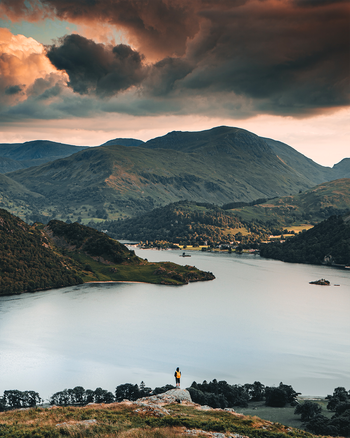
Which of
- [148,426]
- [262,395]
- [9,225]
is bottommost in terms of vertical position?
[262,395]

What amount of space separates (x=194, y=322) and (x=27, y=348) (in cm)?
4400

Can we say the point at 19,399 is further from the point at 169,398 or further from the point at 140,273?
the point at 140,273

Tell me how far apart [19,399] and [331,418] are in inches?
1747

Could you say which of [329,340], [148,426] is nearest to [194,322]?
[329,340]

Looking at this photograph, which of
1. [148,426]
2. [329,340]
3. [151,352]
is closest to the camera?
[148,426]

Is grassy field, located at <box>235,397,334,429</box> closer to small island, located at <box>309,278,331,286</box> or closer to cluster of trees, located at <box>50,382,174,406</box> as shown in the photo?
cluster of trees, located at <box>50,382,174,406</box>

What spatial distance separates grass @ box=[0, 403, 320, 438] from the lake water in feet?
104

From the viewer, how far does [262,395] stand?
6825 cm

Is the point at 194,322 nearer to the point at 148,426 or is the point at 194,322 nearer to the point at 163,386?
the point at 163,386

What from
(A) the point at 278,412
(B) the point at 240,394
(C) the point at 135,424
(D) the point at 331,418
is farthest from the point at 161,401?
(B) the point at 240,394

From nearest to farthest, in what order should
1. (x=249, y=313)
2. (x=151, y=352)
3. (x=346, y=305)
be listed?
(x=151, y=352) < (x=249, y=313) < (x=346, y=305)

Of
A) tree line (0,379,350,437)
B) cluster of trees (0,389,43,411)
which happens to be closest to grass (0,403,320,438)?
tree line (0,379,350,437)

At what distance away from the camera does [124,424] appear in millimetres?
33844

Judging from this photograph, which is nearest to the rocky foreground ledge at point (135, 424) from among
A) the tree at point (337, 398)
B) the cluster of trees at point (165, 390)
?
the cluster of trees at point (165, 390)
